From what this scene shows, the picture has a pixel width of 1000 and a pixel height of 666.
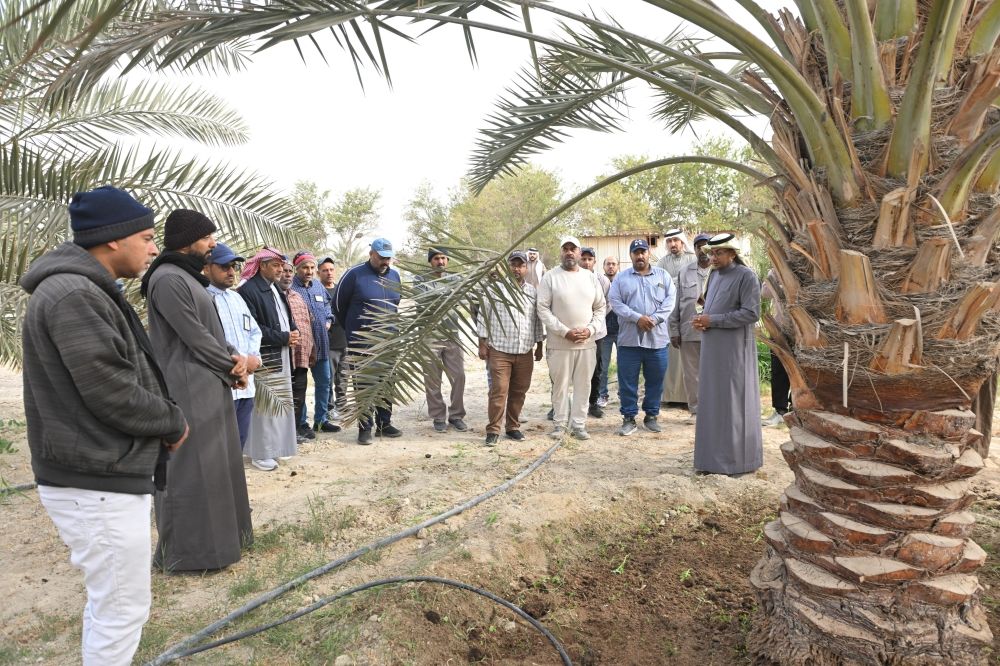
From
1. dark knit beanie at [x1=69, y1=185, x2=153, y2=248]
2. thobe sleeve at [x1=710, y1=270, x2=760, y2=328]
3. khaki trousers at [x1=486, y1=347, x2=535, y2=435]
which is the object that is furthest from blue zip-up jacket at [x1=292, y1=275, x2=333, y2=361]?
dark knit beanie at [x1=69, y1=185, x2=153, y2=248]

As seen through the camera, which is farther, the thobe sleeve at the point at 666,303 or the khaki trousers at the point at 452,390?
the khaki trousers at the point at 452,390

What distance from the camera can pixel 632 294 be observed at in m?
7.13

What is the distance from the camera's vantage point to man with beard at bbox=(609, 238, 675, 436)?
703 cm

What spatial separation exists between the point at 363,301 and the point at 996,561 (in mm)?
5475

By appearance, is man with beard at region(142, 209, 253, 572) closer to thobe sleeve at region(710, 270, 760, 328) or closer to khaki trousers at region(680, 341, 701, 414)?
thobe sleeve at region(710, 270, 760, 328)

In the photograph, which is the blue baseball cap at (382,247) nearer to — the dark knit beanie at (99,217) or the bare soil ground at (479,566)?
the bare soil ground at (479,566)

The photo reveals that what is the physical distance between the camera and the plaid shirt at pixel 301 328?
6539 millimetres

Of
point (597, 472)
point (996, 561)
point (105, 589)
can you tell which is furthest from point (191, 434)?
point (996, 561)

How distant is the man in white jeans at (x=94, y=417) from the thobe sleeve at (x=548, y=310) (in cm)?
473

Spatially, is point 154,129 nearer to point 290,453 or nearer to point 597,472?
point 290,453

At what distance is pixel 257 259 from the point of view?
19.8ft

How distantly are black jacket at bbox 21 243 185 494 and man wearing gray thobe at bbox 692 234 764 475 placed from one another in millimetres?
4212

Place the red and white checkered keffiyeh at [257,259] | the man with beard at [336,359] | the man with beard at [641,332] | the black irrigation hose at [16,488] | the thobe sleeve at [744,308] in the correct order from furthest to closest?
the man with beard at [336,359], the man with beard at [641,332], the red and white checkered keffiyeh at [257,259], the black irrigation hose at [16,488], the thobe sleeve at [744,308]

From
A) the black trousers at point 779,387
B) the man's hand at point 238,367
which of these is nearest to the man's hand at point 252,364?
the man's hand at point 238,367
